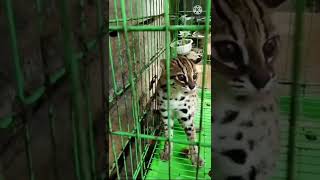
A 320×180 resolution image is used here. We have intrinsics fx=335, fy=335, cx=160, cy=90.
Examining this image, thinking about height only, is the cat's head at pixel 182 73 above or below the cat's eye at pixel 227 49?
below

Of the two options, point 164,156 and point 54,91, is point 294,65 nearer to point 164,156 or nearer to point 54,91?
point 54,91

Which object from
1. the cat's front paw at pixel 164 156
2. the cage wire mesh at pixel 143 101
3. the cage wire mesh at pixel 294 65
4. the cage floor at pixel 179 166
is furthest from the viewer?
the cat's front paw at pixel 164 156

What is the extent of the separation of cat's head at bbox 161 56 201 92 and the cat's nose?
138 centimetres

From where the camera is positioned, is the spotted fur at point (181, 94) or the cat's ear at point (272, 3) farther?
the spotted fur at point (181, 94)

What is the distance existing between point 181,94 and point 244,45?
1453 millimetres

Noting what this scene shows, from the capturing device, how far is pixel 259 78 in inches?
10.2

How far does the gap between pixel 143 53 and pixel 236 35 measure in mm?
1260

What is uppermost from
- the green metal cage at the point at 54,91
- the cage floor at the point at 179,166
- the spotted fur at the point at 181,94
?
the green metal cage at the point at 54,91

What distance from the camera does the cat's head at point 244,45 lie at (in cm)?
25

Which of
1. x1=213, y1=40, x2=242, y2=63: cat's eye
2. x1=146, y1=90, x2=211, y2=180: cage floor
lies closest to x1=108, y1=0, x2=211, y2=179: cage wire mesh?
x1=146, y1=90, x2=211, y2=180: cage floor

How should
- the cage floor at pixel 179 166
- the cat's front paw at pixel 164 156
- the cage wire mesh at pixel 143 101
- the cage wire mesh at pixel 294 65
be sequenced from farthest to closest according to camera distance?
the cat's front paw at pixel 164 156 < the cage floor at pixel 179 166 < the cage wire mesh at pixel 143 101 < the cage wire mesh at pixel 294 65

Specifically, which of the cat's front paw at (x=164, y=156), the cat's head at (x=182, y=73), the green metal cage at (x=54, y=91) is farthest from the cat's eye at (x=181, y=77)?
the green metal cage at (x=54, y=91)

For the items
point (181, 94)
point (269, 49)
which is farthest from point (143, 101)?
point (269, 49)

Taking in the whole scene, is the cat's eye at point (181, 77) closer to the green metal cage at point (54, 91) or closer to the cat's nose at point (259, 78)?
the green metal cage at point (54, 91)
